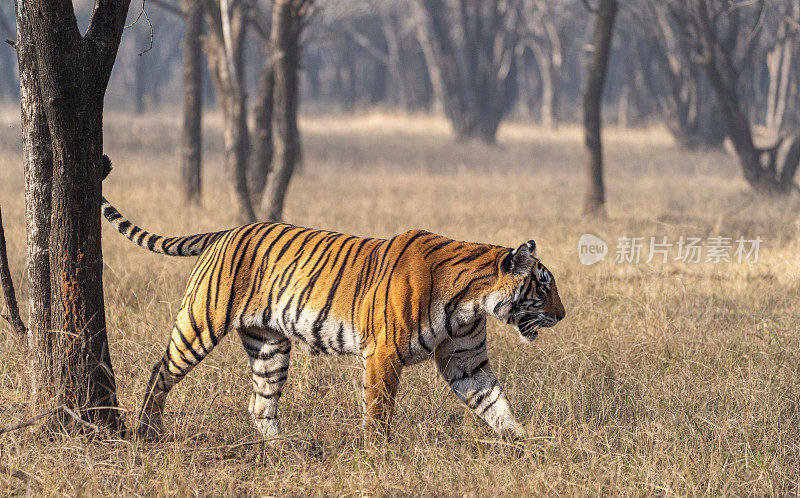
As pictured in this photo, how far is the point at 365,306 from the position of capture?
3.44 meters

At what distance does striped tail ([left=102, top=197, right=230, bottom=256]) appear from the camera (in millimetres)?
3824

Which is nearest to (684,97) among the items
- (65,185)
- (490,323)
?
(490,323)

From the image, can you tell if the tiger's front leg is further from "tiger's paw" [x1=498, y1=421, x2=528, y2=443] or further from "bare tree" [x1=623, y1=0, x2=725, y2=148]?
"bare tree" [x1=623, y1=0, x2=725, y2=148]

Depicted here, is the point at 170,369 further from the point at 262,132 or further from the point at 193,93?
the point at 193,93

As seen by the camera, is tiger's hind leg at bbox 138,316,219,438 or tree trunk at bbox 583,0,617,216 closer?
tiger's hind leg at bbox 138,316,219,438

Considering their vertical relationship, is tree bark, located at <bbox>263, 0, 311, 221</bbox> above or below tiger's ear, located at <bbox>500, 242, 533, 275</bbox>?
above

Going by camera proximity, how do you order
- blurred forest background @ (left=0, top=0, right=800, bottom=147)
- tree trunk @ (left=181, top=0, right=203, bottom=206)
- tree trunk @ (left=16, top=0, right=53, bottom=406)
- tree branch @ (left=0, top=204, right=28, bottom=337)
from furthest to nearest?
blurred forest background @ (left=0, top=0, right=800, bottom=147), tree trunk @ (left=181, top=0, right=203, bottom=206), tree branch @ (left=0, top=204, right=28, bottom=337), tree trunk @ (left=16, top=0, right=53, bottom=406)

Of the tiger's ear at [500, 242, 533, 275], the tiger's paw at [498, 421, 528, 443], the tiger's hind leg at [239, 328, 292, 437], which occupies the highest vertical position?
the tiger's ear at [500, 242, 533, 275]

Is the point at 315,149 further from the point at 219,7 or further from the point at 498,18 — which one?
the point at 219,7

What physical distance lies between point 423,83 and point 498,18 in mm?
10698

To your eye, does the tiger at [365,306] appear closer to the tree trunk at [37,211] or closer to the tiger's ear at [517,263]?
the tiger's ear at [517,263]

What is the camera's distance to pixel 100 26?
11.4ft

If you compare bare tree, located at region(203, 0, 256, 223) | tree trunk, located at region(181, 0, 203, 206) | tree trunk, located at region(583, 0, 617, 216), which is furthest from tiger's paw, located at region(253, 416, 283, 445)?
tree trunk, located at region(181, 0, 203, 206)

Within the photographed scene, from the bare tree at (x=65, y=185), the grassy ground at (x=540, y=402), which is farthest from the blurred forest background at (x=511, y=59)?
the bare tree at (x=65, y=185)
